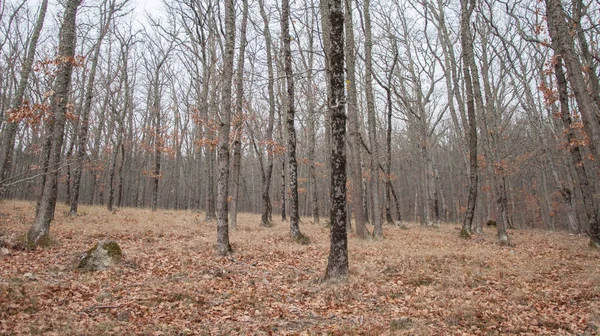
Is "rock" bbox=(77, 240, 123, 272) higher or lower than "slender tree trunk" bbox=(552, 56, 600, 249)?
lower

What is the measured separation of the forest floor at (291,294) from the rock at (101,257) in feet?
0.74

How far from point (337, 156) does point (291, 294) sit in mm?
2742

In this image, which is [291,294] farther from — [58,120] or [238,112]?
[238,112]

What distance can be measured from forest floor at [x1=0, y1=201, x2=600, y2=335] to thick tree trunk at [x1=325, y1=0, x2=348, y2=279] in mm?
508

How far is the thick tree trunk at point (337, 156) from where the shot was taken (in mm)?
6656

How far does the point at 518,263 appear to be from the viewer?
29.3 feet

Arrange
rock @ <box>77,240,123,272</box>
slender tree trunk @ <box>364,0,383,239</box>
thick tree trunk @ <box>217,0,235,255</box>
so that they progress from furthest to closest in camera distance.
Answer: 1. slender tree trunk @ <box>364,0,383,239</box>
2. thick tree trunk @ <box>217,0,235,255</box>
3. rock @ <box>77,240,123,272</box>

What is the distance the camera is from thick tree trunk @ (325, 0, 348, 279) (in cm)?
666

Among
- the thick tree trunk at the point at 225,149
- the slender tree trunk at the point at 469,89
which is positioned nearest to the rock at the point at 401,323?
the thick tree trunk at the point at 225,149

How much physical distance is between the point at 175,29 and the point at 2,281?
807 inches

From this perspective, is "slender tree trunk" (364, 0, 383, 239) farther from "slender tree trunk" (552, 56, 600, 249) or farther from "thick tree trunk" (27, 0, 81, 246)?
"thick tree trunk" (27, 0, 81, 246)

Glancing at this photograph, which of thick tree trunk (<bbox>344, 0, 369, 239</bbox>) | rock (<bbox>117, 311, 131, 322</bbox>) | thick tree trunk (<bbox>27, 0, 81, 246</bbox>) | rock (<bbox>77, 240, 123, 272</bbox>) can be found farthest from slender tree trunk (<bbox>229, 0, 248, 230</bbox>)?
rock (<bbox>117, 311, 131, 322</bbox>)

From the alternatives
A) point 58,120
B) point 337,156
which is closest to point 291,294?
point 337,156

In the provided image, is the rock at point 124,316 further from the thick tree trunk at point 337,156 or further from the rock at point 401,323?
the rock at point 401,323
